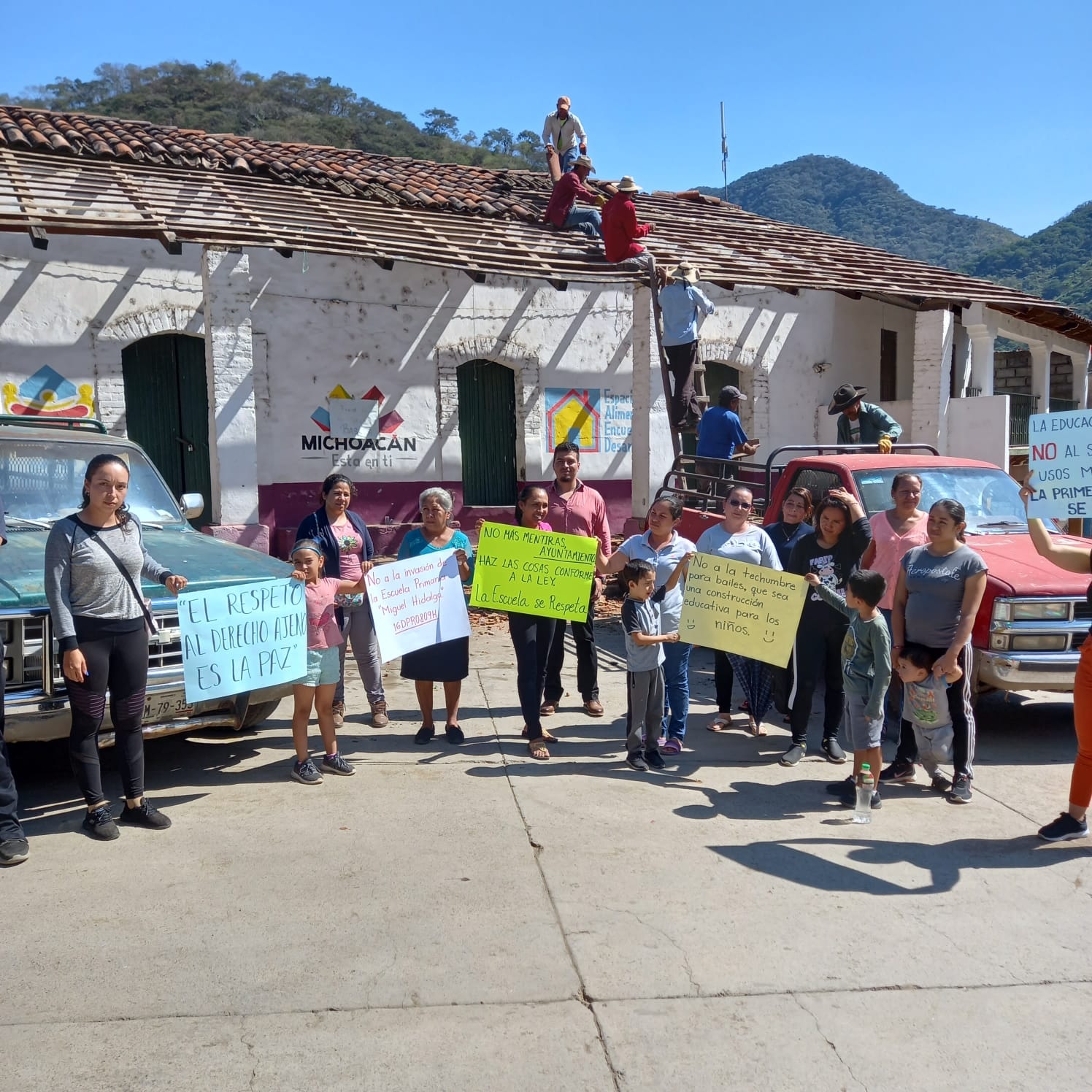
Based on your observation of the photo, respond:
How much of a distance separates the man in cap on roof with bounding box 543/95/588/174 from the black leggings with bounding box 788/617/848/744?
36.0 ft

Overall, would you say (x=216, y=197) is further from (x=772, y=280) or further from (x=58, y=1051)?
(x=58, y=1051)

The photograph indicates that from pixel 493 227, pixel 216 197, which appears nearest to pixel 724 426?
pixel 493 227

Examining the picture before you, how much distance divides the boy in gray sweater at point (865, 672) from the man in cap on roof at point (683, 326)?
6.50 meters

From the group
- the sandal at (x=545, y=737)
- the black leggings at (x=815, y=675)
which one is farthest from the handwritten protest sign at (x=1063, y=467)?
the sandal at (x=545, y=737)

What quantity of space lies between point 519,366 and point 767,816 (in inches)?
387

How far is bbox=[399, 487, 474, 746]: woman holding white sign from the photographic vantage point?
606 cm

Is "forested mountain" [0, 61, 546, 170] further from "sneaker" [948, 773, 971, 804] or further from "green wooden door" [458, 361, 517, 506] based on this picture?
"sneaker" [948, 773, 971, 804]

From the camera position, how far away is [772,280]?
1291 centimetres

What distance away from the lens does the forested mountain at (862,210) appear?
74.7 metres

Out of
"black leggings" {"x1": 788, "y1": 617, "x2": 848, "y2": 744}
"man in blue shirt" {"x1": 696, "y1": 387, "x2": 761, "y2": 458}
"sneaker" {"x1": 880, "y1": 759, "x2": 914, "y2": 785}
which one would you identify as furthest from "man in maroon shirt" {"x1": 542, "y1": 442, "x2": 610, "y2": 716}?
"man in blue shirt" {"x1": 696, "y1": 387, "x2": 761, "y2": 458}

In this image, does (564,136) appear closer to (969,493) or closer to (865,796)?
(969,493)

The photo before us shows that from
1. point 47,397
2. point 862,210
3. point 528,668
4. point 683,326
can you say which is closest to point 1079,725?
point 528,668

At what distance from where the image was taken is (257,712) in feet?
19.3

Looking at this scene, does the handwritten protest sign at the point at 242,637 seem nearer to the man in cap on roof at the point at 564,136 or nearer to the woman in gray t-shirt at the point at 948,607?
the woman in gray t-shirt at the point at 948,607
